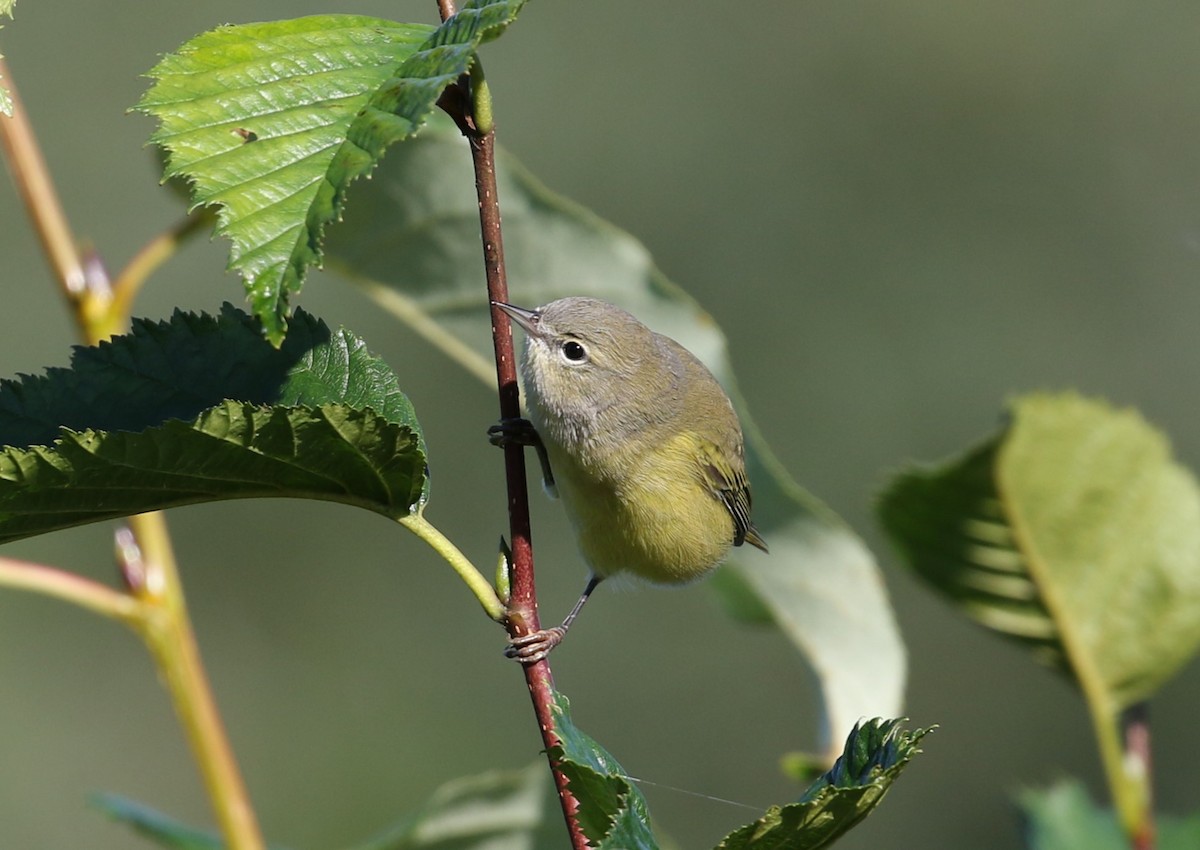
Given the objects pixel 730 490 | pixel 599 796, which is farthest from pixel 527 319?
pixel 599 796

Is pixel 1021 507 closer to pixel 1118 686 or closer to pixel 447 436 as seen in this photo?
pixel 1118 686

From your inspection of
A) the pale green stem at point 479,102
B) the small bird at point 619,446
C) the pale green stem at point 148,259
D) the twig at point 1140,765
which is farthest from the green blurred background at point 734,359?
the pale green stem at point 479,102

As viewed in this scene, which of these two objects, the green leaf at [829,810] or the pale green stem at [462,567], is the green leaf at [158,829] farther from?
the green leaf at [829,810]

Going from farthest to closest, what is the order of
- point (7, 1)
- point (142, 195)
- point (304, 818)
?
point (142, 195)
point (304, 818)
point (7, 1)

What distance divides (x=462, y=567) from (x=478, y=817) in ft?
4.59

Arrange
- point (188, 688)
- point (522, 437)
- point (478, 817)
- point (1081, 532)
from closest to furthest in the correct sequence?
point (522, 437) < point (188, 688) < point (1081, 532) < point (478, 817)

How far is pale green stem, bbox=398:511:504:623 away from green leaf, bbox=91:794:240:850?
1186 mm

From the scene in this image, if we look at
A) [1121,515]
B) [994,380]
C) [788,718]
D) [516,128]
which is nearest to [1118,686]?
[1121,515]

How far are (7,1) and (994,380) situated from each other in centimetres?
862

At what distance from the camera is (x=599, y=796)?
1.39m

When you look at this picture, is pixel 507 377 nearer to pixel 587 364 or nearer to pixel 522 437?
pixel 522 437

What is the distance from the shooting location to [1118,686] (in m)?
2.72

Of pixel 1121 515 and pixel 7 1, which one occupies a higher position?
pixel 7 1

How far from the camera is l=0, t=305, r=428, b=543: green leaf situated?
5.00ft
